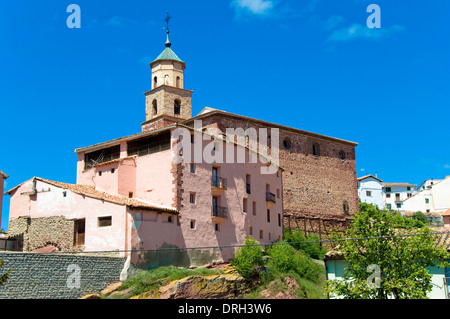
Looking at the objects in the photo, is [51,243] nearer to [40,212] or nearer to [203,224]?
[40,212]

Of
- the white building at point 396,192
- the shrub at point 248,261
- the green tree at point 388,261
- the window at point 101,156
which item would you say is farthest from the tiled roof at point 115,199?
the white building at point 396,192

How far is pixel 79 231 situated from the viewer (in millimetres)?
33094

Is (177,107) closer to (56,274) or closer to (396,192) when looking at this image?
(56,274)

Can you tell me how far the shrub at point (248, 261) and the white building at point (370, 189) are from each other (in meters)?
48.9

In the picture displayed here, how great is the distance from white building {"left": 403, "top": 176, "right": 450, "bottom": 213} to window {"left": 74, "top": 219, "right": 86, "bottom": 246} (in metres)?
63.0

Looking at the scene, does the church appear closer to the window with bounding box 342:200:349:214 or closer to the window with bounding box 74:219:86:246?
the window with bounding box 74:219:86:246

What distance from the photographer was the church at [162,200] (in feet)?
104

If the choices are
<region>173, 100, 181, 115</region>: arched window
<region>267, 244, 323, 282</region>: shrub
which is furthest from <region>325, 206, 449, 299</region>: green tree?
<region>173, 100, 181, 115</region>: arched window

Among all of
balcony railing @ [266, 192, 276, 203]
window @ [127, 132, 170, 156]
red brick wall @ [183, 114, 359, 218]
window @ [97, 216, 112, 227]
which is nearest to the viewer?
window @ [97, 216, 112, 227]

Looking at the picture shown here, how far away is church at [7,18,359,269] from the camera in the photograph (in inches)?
1254

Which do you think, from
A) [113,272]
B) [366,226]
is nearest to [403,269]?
[366,226]

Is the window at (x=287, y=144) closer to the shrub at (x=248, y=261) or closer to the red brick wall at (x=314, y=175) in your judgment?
the red brick wall at (x=314, y=175)

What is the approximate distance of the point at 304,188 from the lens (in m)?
53.2

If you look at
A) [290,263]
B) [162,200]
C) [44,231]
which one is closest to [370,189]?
[290,263]
